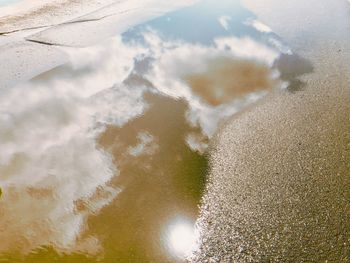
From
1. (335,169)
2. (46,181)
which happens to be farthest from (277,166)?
(46,181)

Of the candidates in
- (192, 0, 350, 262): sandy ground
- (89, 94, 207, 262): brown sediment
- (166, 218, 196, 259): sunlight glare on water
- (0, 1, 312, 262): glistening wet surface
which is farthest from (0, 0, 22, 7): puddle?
(166, 218, 196, 259): sunlight glare on water

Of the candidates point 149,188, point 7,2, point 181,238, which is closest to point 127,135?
point 149,188

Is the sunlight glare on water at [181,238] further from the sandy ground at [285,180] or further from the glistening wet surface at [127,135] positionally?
the sandy ground at [285,180]

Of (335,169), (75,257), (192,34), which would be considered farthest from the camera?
(192,34)

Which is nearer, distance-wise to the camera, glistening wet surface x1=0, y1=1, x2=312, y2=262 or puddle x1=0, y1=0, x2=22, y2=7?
glistening wet surface x1=0, y1=1, x2=312, y2=262

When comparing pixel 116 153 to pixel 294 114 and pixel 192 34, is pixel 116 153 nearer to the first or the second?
pixel 294 114

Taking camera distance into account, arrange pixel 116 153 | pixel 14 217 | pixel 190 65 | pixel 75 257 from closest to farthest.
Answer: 1. pixel 75 257
2. pixel 14 217
3. pixel 116 153
4. pixel 190 65

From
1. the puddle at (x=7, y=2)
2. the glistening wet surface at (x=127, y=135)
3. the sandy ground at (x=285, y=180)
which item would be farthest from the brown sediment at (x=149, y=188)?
the puddle at (x=7, y=2)

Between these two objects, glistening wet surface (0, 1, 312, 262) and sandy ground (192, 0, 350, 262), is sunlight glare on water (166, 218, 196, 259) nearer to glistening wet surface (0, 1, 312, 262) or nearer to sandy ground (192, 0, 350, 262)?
glistening wet surface (0, 1, 312, 262)
